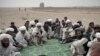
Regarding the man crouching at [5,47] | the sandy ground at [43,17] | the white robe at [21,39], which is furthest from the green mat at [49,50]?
the sandy ground at [43,17]

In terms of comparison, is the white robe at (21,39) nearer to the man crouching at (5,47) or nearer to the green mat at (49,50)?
the green mat at (49,50)

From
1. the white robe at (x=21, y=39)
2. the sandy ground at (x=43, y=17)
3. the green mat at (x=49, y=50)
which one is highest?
the white robe at (x=21, y=39)

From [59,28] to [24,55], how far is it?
3307mm

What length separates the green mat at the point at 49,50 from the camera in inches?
305

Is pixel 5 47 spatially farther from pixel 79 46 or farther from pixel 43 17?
pixel 43 17

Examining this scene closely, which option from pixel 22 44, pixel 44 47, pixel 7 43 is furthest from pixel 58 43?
pixel 7 43

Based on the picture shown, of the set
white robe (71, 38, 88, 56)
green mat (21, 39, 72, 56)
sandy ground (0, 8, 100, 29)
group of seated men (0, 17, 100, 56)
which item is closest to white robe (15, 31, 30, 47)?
group of seated men (0, 17, 100, 56)

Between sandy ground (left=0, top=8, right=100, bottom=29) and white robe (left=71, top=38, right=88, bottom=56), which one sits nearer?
white robe (left=71, top=38, right=88, bottom=56)

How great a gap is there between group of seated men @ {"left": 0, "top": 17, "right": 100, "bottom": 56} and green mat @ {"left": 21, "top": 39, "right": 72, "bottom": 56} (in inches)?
10.8

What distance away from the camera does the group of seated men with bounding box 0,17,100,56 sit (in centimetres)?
601

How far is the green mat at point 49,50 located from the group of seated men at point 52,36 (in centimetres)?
28

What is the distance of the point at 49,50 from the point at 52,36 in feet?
8.47

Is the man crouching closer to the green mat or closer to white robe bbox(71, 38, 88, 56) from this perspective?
the green mat

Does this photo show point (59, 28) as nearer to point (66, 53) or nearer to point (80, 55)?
point (66, 53)
